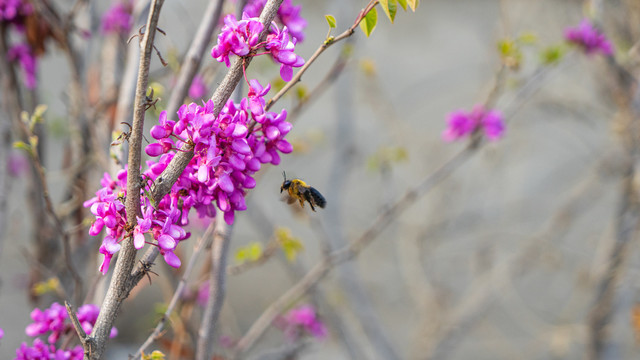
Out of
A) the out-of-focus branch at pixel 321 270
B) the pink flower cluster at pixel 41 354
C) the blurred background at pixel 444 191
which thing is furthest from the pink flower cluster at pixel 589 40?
the pink flower cluster at pixel 41 354

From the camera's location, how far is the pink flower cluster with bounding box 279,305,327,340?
7.63 ft

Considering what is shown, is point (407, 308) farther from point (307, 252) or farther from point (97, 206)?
point (97, 206)

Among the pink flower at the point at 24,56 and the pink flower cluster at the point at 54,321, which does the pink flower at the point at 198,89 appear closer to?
the pink flower at the point at 24,56

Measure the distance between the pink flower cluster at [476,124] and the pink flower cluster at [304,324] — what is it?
95 cm

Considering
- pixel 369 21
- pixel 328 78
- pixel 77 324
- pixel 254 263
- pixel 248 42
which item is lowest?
pixel 77 324

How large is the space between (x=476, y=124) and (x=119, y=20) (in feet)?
4.89

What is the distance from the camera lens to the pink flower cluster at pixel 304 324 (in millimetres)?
2324

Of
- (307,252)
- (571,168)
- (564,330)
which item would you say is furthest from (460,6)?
(564,330)

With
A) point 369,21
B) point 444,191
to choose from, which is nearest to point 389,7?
point 369,21

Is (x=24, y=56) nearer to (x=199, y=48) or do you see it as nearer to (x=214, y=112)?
(x=199, y=48)

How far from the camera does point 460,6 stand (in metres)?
5.11

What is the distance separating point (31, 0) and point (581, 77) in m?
4.63

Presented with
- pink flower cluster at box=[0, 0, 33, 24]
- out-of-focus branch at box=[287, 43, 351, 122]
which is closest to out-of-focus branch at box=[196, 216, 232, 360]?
out-of-focus branch at box=[287, 43, 351, 122]

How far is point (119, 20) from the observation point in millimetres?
2207
